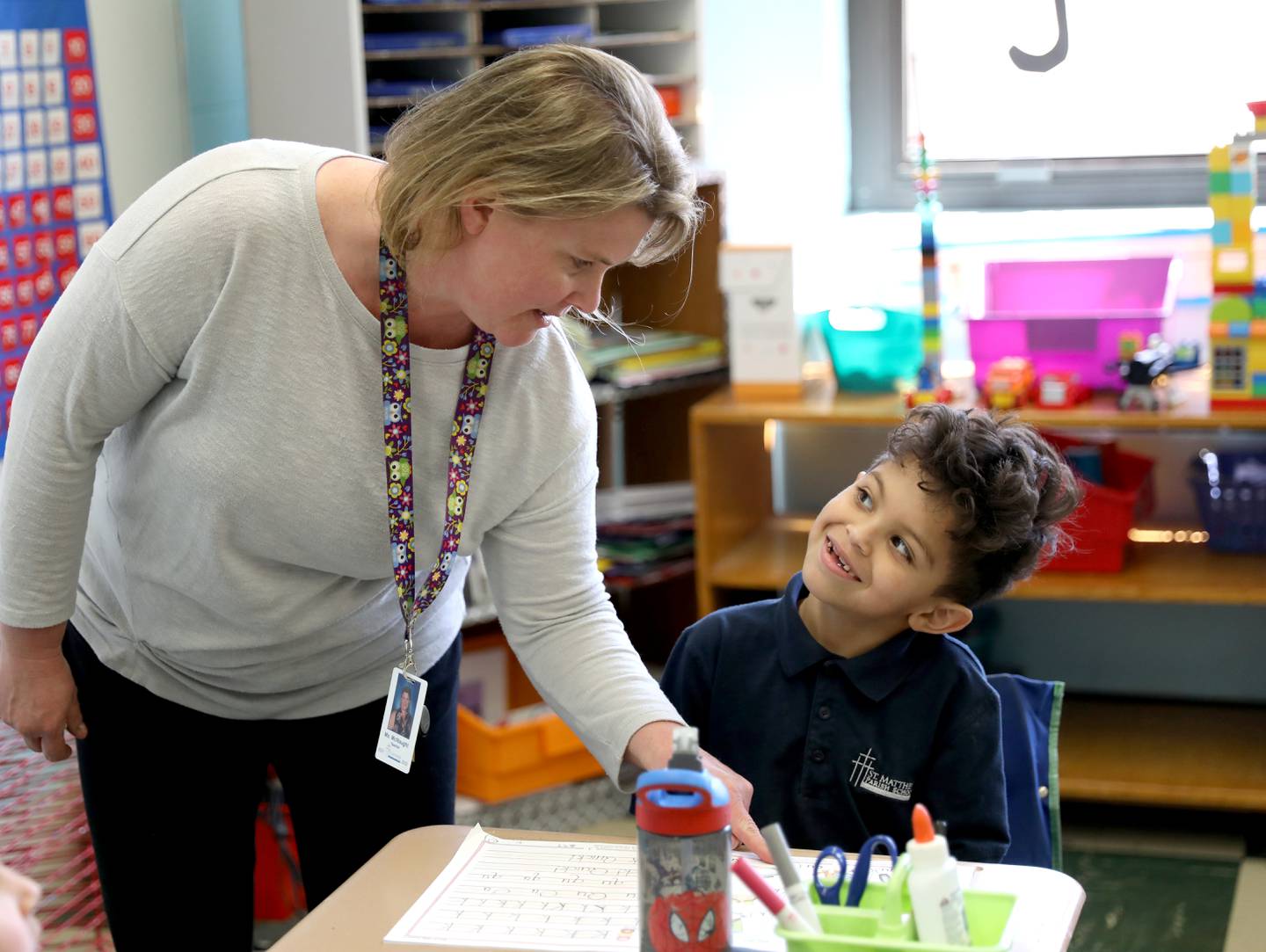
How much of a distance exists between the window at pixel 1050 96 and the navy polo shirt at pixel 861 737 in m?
1.86

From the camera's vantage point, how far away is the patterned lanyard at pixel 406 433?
54.9 inches

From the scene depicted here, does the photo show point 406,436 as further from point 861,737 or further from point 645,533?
point 645,533

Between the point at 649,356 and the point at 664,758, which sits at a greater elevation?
the point at 649,356

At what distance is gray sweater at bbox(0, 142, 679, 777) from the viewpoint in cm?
135

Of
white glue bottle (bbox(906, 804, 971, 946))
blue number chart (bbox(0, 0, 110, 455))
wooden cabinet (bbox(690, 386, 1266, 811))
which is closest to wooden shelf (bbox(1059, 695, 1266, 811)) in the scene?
wooden cabinet (bbox(690, 386, 1266, 811))

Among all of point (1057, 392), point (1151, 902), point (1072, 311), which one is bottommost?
point (1151, 902)

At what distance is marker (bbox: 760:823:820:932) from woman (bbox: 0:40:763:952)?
0.83 feet

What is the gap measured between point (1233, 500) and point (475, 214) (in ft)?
6.22

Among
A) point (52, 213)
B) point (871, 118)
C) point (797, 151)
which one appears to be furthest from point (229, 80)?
point (871, 118)

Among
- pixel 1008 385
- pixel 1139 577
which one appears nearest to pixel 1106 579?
pixel 1139 577

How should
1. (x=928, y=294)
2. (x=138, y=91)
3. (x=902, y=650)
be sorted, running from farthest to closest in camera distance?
(x=928, y=294) → (x=138, y=91) → (x=902, y=650)

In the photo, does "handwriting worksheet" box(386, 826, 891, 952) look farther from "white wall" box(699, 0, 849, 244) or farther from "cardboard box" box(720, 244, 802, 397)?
"white wall" box(699, 0, 849, 244)

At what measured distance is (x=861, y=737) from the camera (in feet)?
5.19

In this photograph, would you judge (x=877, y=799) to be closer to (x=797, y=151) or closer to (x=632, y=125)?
(x=632, y=125)
